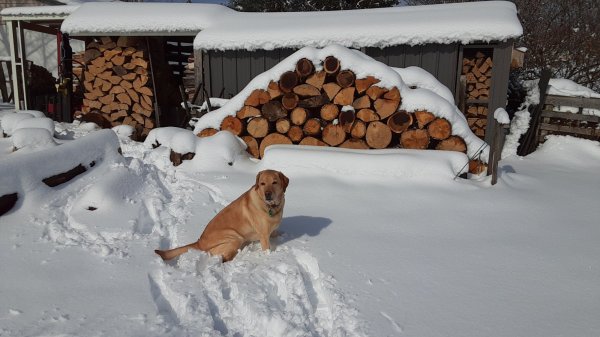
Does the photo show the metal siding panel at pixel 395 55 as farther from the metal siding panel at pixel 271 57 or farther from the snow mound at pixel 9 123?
the snow mound at pixel 9 123

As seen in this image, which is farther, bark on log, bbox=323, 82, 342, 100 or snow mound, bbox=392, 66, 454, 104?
snow mound, bbox=392, 66, 454, 104

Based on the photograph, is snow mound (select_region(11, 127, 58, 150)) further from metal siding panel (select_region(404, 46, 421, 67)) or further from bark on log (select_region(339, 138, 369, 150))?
metal siding panel (select_region(404, 46, 421, 67))

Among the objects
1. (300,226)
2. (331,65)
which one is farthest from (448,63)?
(300,226)

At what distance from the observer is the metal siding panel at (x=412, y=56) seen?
7323mm

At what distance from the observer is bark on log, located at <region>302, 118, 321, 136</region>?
6062 millimetres

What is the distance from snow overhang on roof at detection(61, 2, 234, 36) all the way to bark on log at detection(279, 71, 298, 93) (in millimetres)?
3124

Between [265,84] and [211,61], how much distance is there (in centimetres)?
264

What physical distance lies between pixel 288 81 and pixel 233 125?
115 cm

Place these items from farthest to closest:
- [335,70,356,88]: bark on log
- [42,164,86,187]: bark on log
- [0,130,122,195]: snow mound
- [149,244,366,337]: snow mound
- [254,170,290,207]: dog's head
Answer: [335,70,356,88]: bark on log → [42,164,86,187]: bark on log → [0,130,122,195]: snow mound → [254,170,290,207]: dog's head → [149,244,366,337]: snow mound

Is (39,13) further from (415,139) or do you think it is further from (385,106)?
(415,139)

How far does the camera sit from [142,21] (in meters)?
8.19

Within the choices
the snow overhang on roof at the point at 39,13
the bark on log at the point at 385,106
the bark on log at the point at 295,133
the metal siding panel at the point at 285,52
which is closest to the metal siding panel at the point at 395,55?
the metal siding panel at the point at 285,52

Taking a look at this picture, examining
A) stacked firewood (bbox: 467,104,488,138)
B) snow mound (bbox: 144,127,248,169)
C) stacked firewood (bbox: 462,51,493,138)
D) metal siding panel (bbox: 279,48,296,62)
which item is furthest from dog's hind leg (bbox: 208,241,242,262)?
stacked firewood (bbox: 467,104,488,138)

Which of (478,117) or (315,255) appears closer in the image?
(315,255)
